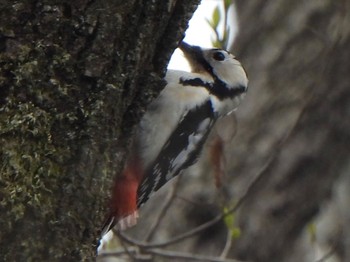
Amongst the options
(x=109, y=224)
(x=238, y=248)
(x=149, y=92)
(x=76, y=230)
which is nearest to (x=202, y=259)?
(x=109, y=224)

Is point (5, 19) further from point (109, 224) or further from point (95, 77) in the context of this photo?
point (109, 224)

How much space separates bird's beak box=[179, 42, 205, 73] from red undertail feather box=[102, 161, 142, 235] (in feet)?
1.72

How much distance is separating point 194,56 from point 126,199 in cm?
77

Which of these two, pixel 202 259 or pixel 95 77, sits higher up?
pixel 95 77

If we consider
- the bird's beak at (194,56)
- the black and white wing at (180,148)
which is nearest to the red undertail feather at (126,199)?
the black and white wing at (180,148)

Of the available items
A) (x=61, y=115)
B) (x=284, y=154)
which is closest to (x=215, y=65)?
(x=284, y=154)

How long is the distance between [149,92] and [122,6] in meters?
0.28

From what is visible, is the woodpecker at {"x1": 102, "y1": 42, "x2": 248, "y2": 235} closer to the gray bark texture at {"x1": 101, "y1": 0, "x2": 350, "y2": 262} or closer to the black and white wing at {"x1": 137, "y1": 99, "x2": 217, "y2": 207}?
the black and white wing at {"x1": 137, "y1": 99, "x2": 217, "y2": 207}

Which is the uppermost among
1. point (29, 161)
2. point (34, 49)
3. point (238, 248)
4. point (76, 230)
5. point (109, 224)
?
point (34, 49)

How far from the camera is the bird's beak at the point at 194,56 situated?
13.0ft

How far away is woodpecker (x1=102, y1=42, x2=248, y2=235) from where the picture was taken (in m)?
3.57

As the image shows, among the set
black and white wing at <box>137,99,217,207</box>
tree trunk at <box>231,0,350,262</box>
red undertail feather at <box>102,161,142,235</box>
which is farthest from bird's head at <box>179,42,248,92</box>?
tree trunk at <box>231,0,350,262</box>

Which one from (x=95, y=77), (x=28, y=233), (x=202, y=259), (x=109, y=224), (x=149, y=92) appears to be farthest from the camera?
(x=202, y=259)

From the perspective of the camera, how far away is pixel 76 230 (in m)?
2.24
